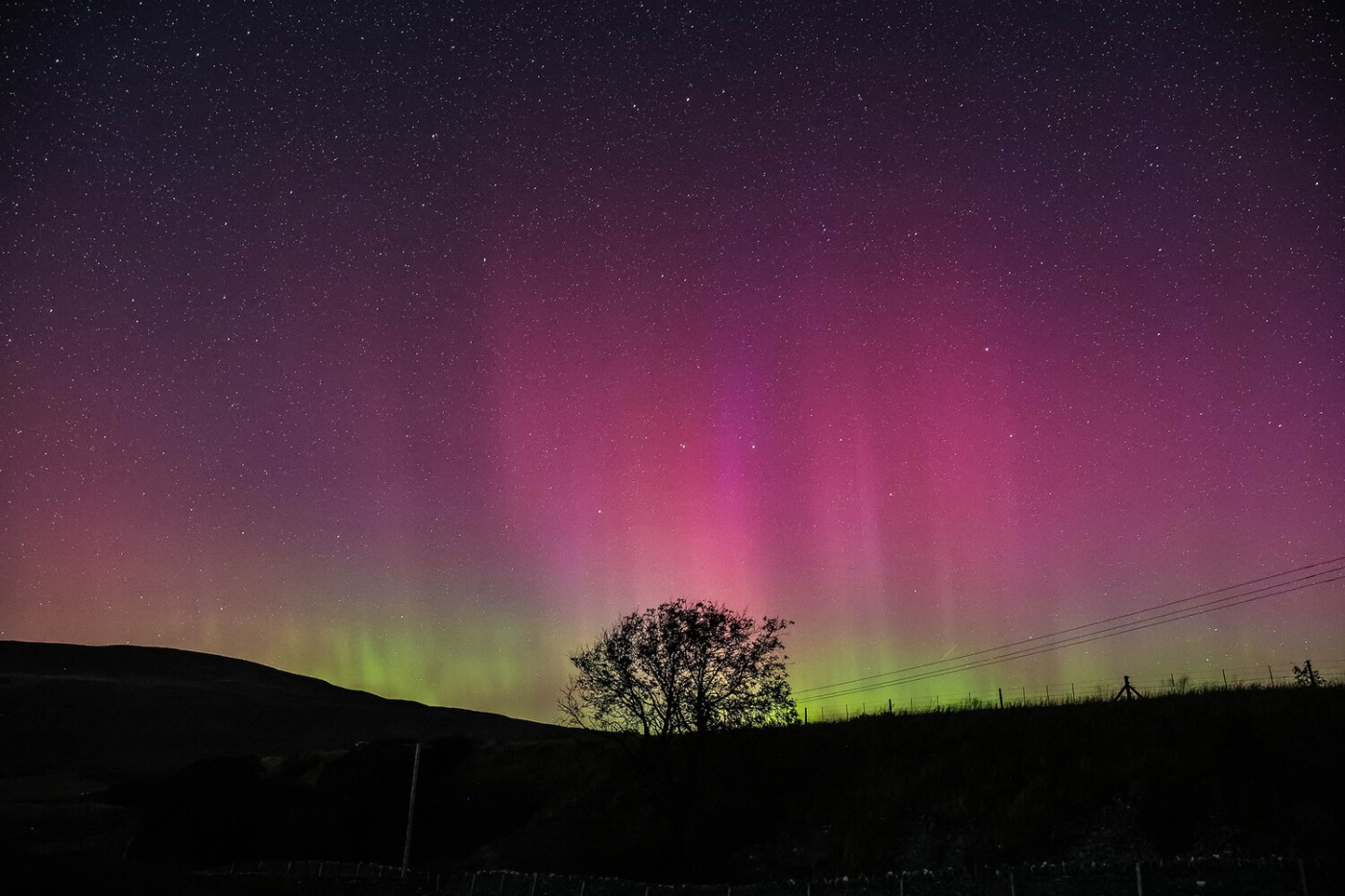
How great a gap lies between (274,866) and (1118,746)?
4552 cm

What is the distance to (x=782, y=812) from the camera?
4053cm

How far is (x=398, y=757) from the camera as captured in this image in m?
63.9

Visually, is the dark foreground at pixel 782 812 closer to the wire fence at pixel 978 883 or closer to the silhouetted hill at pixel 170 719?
the wire fence at pixel 978 883

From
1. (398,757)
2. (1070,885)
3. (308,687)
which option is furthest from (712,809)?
(308,687)

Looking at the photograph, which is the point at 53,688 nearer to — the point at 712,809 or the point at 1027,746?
the point at 712,809

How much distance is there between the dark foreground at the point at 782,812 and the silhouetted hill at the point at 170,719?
17.2m

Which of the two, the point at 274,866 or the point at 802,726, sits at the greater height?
the point at 802,726

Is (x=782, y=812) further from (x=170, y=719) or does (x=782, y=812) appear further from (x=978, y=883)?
(x=170, y=719)

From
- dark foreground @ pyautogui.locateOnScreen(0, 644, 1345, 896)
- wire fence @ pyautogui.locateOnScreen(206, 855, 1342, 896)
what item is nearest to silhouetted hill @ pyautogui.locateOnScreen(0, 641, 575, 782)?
dark foreground @ pyautogui.locateOnScreen(0, 644, 1345, 896)

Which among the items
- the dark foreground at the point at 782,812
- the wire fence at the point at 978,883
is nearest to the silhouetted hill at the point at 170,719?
the dark foreground at the point at 782,812

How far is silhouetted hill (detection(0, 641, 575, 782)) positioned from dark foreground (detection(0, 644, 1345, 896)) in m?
17.2

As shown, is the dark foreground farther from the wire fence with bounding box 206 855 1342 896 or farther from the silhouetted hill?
the silhouetted hill

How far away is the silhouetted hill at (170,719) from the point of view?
3775 inches

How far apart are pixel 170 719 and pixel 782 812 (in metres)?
105
